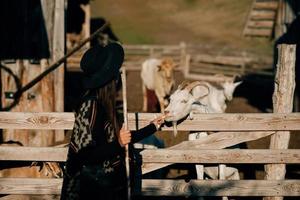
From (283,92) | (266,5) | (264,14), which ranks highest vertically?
(266,5)

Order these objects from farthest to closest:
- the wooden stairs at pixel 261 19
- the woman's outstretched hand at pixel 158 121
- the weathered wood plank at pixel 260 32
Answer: the weathered wood plank at pixel 260 32 → the wooden stairs at pixel 261 19 → the woman's outstretched hand at pixel 158 121

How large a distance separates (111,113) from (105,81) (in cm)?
27

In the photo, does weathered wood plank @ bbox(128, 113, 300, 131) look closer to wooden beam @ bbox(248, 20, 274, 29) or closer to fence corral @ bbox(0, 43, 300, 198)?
fence corral @ bbox(0, 43, 300, 198)

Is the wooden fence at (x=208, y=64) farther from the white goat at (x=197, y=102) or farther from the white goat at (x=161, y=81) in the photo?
the white goat at (x=197, y=102)

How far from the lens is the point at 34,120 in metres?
5.77

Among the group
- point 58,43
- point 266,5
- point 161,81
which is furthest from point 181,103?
point 266,5

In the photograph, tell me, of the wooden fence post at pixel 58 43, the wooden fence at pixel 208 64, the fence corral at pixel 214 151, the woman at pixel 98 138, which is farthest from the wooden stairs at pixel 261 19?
the woman at pixel 98 138

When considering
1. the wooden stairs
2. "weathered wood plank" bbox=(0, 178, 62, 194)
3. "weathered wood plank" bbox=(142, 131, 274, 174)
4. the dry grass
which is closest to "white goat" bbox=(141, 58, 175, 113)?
the wooden stairs

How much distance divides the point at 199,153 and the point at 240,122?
580 mm

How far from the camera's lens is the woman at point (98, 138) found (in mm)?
4402

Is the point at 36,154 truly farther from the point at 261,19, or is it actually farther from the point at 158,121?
the point at 261,19

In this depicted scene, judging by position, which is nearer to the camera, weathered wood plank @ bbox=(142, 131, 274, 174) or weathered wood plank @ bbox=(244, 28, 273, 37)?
weathered wood plank @ bbox=(142, 131, 274, 174)

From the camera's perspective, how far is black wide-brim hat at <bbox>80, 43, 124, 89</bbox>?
4.43m

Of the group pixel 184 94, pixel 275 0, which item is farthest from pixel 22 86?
pixel 275 0
